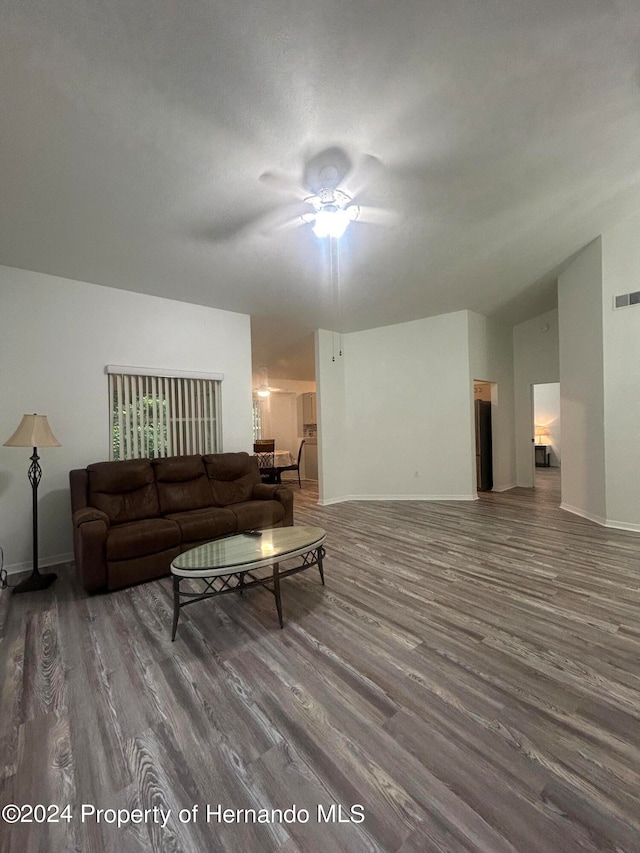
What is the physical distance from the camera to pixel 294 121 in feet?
6.07

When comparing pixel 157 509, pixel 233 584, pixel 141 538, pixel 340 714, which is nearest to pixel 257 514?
pixel 233 584

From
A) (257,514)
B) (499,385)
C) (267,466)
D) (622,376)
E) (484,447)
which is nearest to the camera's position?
(257,514)

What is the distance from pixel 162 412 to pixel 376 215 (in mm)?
3251

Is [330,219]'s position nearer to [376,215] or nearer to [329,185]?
[329,185]

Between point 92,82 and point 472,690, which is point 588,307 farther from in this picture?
point 92,82

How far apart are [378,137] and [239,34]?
0.87 metres

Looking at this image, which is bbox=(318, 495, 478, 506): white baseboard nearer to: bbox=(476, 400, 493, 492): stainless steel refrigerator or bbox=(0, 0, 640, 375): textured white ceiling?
bbox=(476, 400, 493, 492): stainless steel refrigerator

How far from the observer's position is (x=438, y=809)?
1.11 m

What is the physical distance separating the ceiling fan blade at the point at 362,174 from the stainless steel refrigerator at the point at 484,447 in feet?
17.0

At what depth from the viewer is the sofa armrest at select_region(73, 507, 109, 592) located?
268 cm

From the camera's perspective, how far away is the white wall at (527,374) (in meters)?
6.31

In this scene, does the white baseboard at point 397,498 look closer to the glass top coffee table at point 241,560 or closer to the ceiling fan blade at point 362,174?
the glass top coffee table at point 241,560

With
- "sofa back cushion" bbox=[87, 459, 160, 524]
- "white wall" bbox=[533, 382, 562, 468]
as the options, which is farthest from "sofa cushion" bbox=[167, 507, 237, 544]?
"white wall" bbox=[533, 382, 562, 468]

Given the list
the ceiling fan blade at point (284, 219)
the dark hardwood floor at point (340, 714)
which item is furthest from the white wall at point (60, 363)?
the ceiling fan blade at point (284, 219)
